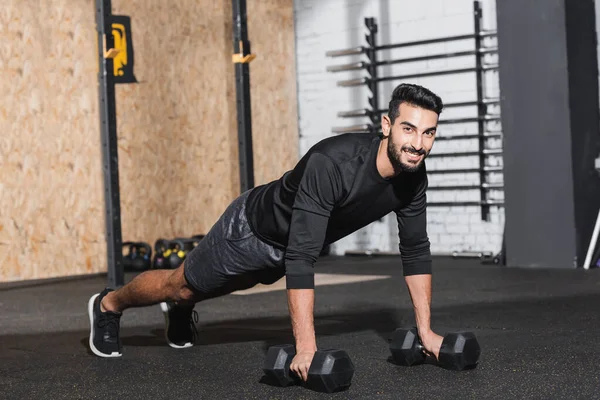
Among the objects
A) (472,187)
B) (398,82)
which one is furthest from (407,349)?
(398,82)

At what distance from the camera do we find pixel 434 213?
8.35 meters

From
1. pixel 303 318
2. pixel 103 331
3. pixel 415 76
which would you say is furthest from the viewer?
pixel 415 76

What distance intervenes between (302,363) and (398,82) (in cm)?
614

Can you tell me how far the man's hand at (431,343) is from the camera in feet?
9.82

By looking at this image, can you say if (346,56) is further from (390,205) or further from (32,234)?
(390,205)

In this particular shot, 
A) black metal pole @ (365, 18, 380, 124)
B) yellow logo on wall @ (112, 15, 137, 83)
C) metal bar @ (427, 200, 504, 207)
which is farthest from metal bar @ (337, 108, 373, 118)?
yellow logo on wall @ (112, 15, 137, 83)

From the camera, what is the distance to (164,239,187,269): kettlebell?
7512mm

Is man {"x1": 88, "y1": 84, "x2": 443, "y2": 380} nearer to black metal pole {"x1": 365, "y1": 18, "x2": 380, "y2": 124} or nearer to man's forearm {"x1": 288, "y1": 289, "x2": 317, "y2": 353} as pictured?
man's forearm {"x1": 288, "y1": 289, "x2": 317, "y2": 353}

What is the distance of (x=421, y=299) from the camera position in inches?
121

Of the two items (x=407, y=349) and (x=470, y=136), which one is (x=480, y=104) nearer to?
(x=470, y=136)

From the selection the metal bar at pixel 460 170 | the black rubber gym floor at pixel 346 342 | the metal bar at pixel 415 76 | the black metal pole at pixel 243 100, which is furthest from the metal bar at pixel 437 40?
the black rubber gym floor at pixel 346 342

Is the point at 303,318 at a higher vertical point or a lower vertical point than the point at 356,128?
lower

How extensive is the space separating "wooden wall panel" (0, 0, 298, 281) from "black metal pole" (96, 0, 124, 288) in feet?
5.15

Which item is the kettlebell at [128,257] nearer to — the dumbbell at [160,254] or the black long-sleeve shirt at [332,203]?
the dumbbell at [160,254]
